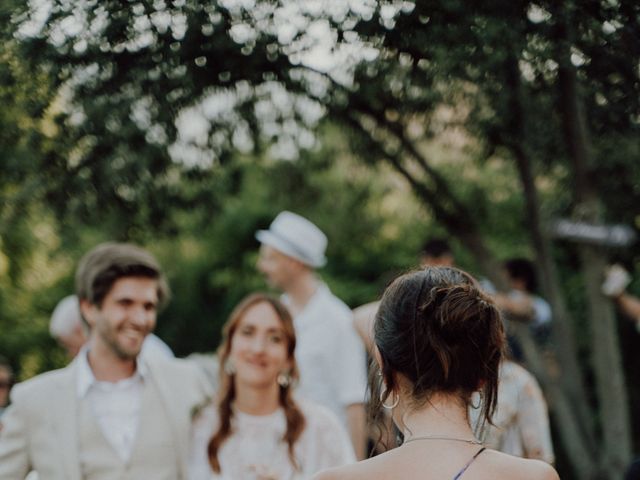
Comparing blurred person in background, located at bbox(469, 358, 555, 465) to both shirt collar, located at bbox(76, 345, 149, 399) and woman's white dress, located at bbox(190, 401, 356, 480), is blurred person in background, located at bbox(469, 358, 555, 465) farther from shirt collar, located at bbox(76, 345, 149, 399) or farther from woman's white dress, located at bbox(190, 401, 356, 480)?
shirt collar, located at bbox(76, 345, 149, 399)

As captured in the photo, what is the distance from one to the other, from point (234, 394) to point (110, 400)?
571 mm

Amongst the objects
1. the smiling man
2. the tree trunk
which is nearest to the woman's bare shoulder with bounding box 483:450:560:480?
the smiling man

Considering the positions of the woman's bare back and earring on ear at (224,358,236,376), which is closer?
the woman's bare back

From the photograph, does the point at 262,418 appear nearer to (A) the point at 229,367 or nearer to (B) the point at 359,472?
(A) the point at 229,367

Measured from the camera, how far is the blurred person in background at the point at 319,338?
5973 mm

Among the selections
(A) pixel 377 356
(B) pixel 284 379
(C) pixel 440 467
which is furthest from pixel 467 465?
(B) pixel 284 379

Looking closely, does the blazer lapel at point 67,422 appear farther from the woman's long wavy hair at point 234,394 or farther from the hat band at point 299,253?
the hat band at point 299,253

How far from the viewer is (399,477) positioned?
2.29m

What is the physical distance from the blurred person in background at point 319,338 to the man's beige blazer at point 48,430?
66.0 inches

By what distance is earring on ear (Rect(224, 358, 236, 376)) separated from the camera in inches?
183

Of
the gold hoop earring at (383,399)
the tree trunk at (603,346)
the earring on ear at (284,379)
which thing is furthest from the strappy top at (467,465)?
the tree trunk at (603,346)

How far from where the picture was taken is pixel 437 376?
2.37m

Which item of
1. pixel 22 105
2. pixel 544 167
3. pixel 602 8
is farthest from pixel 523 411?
pixel 22 105

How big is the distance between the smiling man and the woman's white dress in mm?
102
